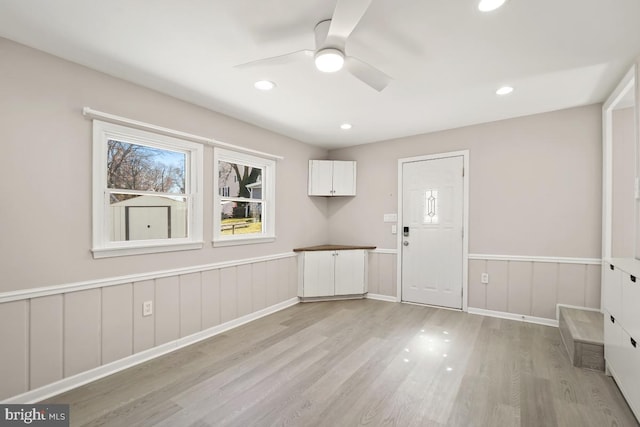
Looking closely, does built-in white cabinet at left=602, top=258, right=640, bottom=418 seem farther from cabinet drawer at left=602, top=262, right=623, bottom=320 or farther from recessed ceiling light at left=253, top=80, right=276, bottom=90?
recessed ceiling light at left=253, top=80, right=276, bottom=90

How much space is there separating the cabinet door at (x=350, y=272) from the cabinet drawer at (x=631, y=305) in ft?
9.58

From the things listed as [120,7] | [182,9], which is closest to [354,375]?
[182,9]

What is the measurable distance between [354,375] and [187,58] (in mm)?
2760

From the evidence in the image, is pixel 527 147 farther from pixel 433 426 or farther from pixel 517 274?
pixel 433 426

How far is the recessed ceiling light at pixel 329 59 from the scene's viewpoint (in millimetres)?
1754

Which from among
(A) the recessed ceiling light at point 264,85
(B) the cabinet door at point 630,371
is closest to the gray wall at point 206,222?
(A) the recessed ceiling light at point 264,85

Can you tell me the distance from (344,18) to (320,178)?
3.23m

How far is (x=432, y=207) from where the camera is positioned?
4105 mm

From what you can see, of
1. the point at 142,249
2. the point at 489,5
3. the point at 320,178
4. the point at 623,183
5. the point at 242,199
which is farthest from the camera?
the point at 320,178

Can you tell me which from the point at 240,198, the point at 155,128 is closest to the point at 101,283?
the point at 155,128

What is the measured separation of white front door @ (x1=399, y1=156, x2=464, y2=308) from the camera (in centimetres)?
392

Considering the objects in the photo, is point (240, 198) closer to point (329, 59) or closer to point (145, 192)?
point (145, 192)

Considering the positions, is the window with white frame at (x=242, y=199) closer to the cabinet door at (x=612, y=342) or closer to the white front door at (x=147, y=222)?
the white front door at (x=147, y=222)

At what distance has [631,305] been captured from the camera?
1.81 m
